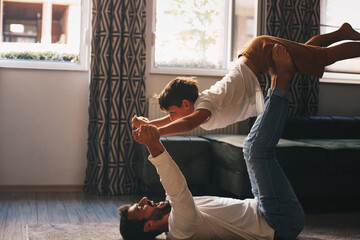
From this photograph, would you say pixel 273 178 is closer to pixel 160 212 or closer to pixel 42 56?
pixel 160 212

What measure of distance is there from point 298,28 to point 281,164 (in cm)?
172

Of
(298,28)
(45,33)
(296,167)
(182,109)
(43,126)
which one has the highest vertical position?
Result: (298,28)

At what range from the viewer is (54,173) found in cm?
405

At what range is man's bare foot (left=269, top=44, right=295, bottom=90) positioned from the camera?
2.41m

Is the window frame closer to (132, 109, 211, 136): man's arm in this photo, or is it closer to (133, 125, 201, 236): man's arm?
(132, 109, 211, 136): man's arm

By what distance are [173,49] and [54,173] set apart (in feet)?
5.36

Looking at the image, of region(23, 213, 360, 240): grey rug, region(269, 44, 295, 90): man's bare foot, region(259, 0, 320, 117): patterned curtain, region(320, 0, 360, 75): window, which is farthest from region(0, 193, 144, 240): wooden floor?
region(320, 0, 360, 75): window

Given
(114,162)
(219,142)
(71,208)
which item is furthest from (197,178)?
(71,208)

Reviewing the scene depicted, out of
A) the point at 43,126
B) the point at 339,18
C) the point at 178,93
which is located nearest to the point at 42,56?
the point at 43,126

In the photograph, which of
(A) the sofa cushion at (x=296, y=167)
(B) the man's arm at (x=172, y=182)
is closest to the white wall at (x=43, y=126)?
(A) the sofa cushion at (x=296, y=167)

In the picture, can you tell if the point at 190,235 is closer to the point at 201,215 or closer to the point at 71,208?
the point at 201,215

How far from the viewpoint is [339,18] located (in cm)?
490

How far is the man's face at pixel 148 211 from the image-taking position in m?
2.24

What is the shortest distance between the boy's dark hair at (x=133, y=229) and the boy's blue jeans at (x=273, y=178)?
24.2 inches
